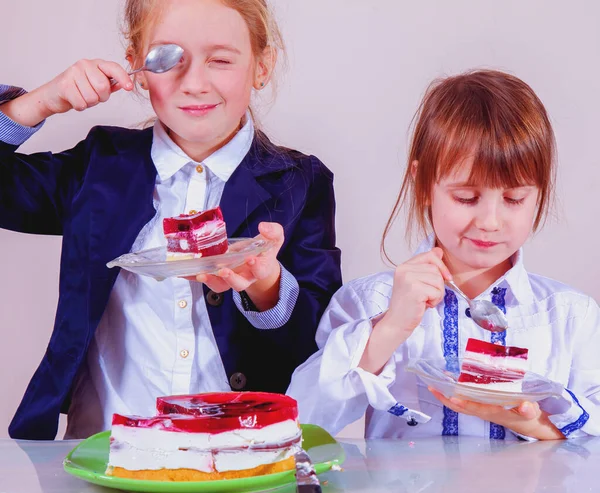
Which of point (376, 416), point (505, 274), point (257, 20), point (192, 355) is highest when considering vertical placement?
point (257, 20)

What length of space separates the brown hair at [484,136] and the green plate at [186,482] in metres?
0.62

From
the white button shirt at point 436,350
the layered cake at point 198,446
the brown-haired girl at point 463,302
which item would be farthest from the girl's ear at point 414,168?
the layered cake at point 198,446

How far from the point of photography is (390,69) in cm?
261

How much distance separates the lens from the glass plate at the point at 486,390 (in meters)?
1.32

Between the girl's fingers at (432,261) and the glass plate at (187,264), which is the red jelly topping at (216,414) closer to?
the glass plate at (187,264)

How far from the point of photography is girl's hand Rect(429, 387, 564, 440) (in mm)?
1396

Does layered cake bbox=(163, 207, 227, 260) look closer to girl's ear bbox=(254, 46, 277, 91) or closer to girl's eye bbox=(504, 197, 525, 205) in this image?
girl's ear bbox=(254, 46, 277, 91)

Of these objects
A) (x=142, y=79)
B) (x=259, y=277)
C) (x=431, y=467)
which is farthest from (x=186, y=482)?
(x=142, y=79)

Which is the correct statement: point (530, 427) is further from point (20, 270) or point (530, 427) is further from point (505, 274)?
point (20, 270)

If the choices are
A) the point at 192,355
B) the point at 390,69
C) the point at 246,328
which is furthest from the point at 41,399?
the point at 390,69

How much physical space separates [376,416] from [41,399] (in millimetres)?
636

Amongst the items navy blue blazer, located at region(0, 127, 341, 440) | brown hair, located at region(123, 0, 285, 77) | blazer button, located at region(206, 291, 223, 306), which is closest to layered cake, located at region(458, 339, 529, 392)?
navy blue blazer, located at region(0, 127, 341, 440)

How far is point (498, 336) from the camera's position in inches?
64.7

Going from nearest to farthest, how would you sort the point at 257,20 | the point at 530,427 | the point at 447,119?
the point at 530,427 < the point at 447,119 < the point at 257,20
